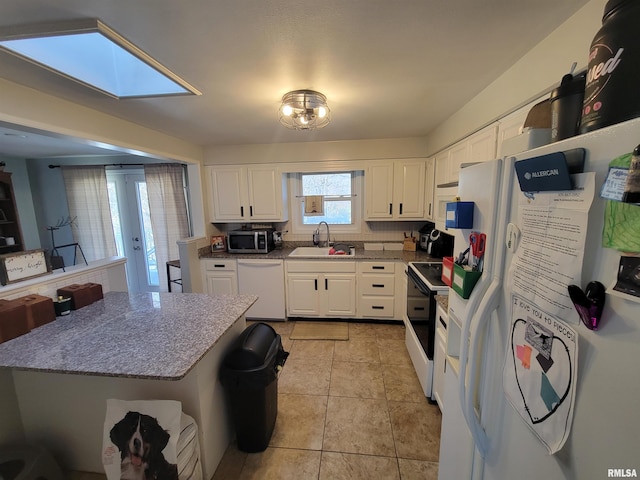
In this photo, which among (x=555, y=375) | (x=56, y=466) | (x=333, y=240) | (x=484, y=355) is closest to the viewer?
(x=555, y=375)

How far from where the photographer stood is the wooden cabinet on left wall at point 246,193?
3416mm

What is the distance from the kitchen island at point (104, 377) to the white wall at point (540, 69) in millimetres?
2126

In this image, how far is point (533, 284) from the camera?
1.88 ft

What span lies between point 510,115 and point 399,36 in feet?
2.86

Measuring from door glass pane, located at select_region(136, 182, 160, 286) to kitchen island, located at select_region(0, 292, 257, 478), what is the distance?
9.04 feet

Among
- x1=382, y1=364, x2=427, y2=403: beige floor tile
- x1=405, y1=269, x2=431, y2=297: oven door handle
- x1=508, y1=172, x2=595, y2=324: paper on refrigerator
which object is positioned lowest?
x1=382, y1=364, x2=427, y2=403: beige floor tile

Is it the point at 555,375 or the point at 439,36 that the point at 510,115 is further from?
the point at 555,375

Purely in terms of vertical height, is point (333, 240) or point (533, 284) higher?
point (533, 284)

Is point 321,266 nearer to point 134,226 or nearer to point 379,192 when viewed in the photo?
point 379,192

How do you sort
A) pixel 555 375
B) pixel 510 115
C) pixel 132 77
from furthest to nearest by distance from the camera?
pixel 132 77 < pixel 510 115 < pixel 555 375

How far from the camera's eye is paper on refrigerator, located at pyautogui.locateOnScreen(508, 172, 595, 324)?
46 centimetres

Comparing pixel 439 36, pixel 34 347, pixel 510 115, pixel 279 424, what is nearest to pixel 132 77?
pixel 34 347

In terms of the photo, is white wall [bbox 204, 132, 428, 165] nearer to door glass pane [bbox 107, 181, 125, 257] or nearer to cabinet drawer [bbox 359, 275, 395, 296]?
cabinet drawer [bbox 359, 275, 395, 296]

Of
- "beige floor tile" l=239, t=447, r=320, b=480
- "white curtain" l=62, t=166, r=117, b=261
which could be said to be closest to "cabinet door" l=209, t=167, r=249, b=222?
"white curtain" l=62, t=166, r=117, b=261
